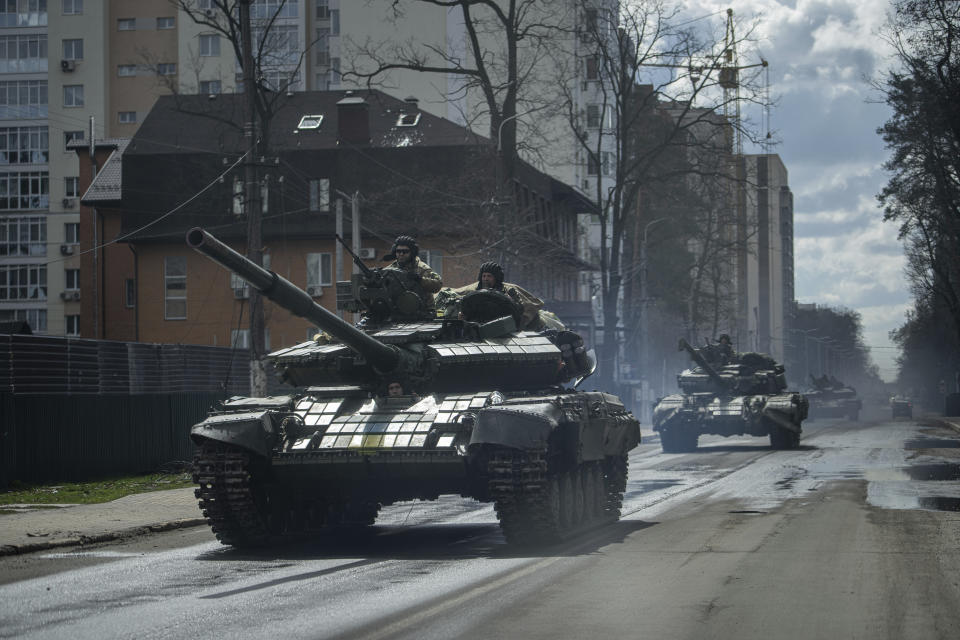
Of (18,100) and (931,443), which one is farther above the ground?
(18,100)

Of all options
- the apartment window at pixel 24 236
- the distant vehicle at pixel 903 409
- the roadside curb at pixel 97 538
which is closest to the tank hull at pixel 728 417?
the roadside curb at pixel 97 538

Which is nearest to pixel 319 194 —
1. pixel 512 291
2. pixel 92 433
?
pixel 92 433

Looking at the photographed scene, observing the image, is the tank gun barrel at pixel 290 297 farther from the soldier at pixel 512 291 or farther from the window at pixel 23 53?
the window at pixel 23 53

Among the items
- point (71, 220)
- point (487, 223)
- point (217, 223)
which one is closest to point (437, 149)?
point (217, 223)

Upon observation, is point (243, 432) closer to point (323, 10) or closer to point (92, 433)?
point (92, 433)

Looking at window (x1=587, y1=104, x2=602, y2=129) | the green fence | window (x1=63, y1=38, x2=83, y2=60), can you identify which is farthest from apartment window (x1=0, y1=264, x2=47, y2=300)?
the green fence

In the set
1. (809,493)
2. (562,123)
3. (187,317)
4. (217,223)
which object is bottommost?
(809,493)

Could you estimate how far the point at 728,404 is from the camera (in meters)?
32.2

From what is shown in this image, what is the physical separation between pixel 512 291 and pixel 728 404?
1792cm

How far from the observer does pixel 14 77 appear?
70312mm

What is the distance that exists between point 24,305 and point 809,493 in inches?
2155

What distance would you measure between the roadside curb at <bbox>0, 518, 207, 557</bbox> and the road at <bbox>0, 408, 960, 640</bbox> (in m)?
0.25

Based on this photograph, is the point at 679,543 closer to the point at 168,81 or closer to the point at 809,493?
the point at 809,493

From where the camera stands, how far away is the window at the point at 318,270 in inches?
2000
